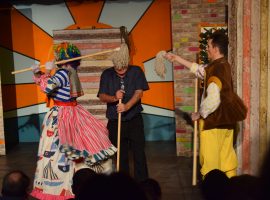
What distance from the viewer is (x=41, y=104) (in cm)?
793

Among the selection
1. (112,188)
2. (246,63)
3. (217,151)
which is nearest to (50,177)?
(217,151)

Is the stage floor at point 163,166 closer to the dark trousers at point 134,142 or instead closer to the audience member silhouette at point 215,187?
the dark trousers at point 134,142

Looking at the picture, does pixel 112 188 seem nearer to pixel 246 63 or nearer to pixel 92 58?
pixel 246 63

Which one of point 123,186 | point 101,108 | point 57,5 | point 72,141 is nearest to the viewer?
point 123,186

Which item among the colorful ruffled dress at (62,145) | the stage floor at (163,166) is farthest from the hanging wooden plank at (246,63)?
the colorful ruffled dress at (62,145)

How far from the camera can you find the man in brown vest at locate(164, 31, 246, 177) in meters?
4.30

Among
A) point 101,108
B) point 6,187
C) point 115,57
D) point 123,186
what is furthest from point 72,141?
point 123,186

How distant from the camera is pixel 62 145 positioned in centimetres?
447

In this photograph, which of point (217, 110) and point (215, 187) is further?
point (217, 110)

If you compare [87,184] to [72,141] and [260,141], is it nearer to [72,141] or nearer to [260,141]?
[72,141]

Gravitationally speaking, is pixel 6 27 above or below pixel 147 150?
above

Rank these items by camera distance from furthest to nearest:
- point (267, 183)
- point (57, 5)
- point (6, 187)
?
point (57, 5) < point (6, 187) < point (267, 183)

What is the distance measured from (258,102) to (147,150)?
253 centimetres

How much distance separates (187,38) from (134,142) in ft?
6.68
